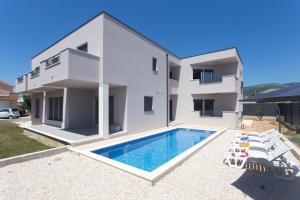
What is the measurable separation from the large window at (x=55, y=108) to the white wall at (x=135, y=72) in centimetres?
814

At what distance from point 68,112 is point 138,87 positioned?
6.78 m

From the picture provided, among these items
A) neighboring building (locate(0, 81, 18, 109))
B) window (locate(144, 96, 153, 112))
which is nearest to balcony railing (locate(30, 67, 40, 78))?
window (locate(144, 96, 153, 112))

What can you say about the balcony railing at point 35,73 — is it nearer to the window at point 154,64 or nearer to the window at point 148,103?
the window at point 148,103

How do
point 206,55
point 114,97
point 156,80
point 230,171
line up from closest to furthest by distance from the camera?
point 230,171 < point 114,97 < point 156,80 < point 206,55

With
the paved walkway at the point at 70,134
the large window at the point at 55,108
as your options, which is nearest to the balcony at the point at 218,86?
the paved walkway at the point at 70,134

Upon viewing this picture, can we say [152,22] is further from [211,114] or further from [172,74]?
[211,114]

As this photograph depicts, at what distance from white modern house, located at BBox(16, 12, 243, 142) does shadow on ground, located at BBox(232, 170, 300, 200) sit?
29.4ft

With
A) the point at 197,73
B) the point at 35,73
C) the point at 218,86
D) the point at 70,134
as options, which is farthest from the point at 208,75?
the point at 35,73

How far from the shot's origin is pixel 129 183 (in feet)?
17.4

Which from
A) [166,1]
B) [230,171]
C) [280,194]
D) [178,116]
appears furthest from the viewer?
[178,116]

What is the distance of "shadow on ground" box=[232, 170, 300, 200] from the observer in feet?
15.2

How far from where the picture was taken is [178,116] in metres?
22.4

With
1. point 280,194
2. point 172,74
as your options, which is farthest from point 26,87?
point 280,194

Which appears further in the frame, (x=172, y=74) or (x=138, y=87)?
(x=172, y=74)
